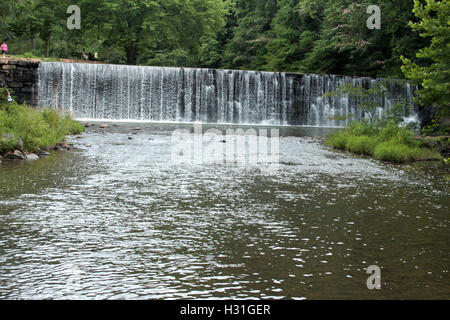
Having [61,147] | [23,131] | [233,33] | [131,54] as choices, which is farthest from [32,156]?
[233,33]

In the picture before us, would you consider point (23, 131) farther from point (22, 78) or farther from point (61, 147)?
point (22, 78)

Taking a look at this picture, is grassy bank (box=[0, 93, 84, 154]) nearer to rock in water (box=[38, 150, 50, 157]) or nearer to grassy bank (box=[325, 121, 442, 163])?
rock in water (box=[38, 150, 50, 157])

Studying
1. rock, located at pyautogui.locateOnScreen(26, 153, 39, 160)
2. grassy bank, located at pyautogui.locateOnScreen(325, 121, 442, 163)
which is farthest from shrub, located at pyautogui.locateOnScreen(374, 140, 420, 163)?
rock, located at pyautogui.locateOnScreen(26, 153, 39, 160)

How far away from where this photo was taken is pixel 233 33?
48.9 meters

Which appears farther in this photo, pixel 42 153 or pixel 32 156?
pixel 42 153

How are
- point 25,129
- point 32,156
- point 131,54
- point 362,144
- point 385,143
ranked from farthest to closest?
point 131,54
point 362,144
point 385,143
point 25,129
point 32,156

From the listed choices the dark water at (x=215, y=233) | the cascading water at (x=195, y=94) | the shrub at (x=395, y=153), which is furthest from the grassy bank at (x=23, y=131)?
the cascading water at (x=195, y=94)

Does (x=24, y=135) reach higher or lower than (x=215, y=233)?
higher

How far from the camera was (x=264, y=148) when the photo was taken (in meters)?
15.9

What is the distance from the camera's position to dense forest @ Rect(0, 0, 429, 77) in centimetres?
3086

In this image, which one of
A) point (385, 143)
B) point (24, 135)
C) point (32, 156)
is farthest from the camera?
point (385, 143)

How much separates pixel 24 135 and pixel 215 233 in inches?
346

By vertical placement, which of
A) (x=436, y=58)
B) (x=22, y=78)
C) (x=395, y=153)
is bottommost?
(x=395, y=153)
